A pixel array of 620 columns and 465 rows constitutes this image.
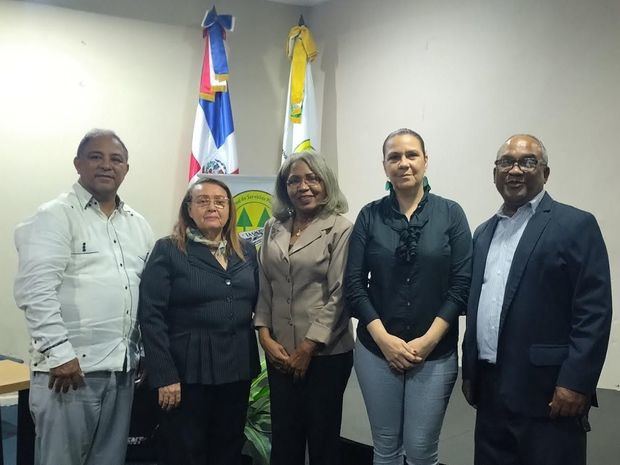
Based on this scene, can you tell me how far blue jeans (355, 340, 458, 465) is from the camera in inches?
Answer: 75.3

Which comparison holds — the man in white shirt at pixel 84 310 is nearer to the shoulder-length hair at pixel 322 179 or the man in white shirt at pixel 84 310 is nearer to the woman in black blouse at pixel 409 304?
the shoulder-length hair at pixel 322 179

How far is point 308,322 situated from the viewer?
2.08m

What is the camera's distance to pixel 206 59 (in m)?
4.21

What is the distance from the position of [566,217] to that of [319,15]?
349cm

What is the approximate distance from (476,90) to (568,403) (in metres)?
2.40

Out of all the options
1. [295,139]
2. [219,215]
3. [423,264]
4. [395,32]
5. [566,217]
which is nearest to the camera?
[566,217]

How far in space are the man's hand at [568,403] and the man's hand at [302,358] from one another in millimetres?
761

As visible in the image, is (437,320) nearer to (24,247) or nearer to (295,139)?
(24,247)

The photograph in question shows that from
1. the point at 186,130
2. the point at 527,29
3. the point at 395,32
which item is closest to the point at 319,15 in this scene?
the point at 395,32

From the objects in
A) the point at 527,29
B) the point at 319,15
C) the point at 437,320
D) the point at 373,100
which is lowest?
the point at 437,320

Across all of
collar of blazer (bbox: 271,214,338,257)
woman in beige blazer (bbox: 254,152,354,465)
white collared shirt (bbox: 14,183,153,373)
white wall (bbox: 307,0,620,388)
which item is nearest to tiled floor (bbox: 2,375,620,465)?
white wall (bbox: 307,0,620,388)

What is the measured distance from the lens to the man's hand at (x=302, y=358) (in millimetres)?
2043

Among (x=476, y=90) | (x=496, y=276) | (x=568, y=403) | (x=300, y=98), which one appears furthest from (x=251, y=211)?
(x=568, y=403)

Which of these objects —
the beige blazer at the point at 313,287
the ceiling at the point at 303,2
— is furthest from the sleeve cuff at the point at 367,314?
the ceiling at the point at 303,2
